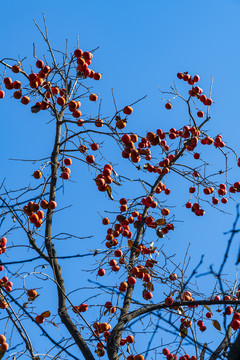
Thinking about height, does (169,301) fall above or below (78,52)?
below

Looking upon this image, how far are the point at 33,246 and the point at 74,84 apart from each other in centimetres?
159

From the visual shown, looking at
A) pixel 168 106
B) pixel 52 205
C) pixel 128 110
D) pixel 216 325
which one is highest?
pixel 168 106

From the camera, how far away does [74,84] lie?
168 inches

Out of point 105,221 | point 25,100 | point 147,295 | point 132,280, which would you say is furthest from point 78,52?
point 147,295

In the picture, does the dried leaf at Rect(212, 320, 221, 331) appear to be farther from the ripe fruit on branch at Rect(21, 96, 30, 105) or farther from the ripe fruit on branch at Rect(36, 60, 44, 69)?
the ripe fruit on branch at Rect(36, 60, 44, 69)

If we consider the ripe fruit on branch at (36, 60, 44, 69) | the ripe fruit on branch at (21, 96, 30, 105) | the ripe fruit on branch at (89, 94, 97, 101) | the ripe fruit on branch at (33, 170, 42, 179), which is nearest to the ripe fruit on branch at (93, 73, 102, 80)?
the ripe fruit on branch at (89, 94, 97, 101)

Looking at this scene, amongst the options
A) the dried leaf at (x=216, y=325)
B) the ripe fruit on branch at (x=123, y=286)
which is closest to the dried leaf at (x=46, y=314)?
the ripe fruit on branch at (x=123, y=286)

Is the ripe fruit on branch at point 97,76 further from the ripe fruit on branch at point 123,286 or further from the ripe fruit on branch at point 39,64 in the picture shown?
the ripe fruit on branch at point 123,286

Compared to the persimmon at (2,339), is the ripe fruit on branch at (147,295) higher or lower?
higher

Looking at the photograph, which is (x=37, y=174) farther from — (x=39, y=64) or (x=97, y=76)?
(x=97, y=76)

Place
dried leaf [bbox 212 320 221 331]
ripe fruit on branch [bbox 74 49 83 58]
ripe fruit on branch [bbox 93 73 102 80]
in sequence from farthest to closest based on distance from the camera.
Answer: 1. ripe fruit on branch [bbox 93 73 102 80]
2. ripe fruit on branch [bbox 74 49 83 58]
3. dried leaf [bbox 212 320 221 331]

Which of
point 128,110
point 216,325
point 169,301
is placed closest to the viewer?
Answer: point 169,301

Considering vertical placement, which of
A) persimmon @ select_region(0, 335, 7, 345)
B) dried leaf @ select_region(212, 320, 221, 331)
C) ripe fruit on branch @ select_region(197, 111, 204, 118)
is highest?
ripe fruit on branch @ select_region(197, 111, 204, 118)

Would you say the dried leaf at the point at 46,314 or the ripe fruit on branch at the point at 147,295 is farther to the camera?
the ripe fruit on branch at the point at 147,295
